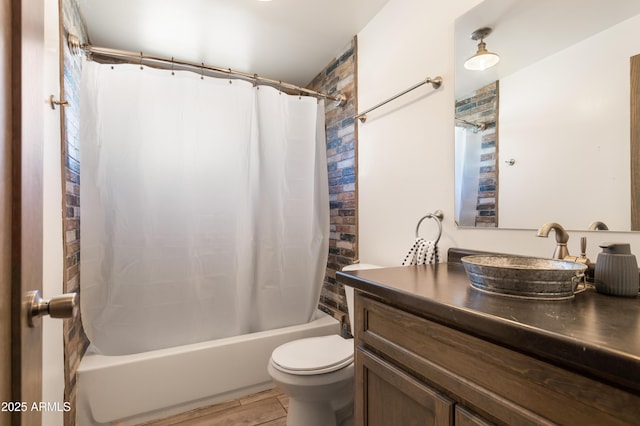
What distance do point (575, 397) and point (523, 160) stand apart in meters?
0.85

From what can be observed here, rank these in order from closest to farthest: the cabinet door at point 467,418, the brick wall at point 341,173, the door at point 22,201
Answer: the door at point 22,201 < the cabinet door at point 467,418 < the brick wall at point 341,173

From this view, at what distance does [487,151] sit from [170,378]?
2.01 metres

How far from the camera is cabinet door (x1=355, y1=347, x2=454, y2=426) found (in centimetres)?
73

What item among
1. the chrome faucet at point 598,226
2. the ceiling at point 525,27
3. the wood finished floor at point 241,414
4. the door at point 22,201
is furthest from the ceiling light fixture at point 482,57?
the wood finished floor at point 241,414

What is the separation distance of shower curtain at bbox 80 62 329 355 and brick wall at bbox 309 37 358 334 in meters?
0.13

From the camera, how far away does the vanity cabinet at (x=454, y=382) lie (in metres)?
0.49

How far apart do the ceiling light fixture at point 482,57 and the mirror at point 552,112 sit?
→ 0.06 ft

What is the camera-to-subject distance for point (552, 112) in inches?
40.1

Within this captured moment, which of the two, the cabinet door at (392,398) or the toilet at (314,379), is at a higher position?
the cabinet door at (392,398)

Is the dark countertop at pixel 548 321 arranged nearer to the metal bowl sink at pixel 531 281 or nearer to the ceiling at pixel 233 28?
the metal bowl sink at pixel 531 281

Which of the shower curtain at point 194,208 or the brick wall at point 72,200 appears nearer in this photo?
the brick wall at point 72,200

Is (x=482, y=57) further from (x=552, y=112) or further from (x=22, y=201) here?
(x=22, y=201)

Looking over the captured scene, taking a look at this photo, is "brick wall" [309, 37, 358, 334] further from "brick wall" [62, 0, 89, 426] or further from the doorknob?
the doorknob

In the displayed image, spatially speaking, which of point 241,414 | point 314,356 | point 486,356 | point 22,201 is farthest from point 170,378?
point 486,356
